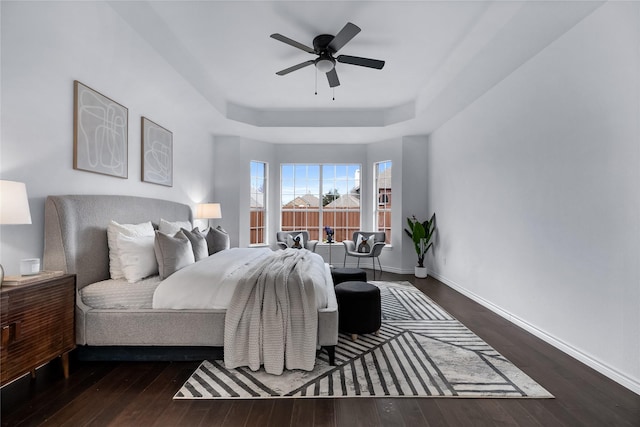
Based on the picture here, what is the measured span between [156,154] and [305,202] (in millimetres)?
3424

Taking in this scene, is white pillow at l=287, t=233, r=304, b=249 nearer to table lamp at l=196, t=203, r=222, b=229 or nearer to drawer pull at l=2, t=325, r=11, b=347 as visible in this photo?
table lamp at l=196, t=203, r=222, b=229

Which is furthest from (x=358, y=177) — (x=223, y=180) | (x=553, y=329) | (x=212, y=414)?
(x=212, y=414)

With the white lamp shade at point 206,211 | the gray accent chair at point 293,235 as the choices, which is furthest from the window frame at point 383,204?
the white lamp shade at point 206,211

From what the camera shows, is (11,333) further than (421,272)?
No

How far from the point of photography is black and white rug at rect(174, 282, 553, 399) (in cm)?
196

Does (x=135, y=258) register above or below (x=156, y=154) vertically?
below

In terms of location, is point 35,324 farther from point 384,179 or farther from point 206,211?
point 384,179

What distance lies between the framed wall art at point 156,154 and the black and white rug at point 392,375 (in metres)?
2.44

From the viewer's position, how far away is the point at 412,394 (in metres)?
1.94

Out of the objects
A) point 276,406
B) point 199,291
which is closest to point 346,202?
point 199,291

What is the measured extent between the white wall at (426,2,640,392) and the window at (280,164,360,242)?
300 centimetres

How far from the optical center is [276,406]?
183cm

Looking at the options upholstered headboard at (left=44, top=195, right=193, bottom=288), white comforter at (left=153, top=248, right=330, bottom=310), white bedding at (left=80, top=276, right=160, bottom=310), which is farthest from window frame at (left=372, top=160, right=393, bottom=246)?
white bedding at (left=80, top=276, right=160, bottom=310)

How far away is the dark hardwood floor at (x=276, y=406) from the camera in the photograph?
1706 millimetres
